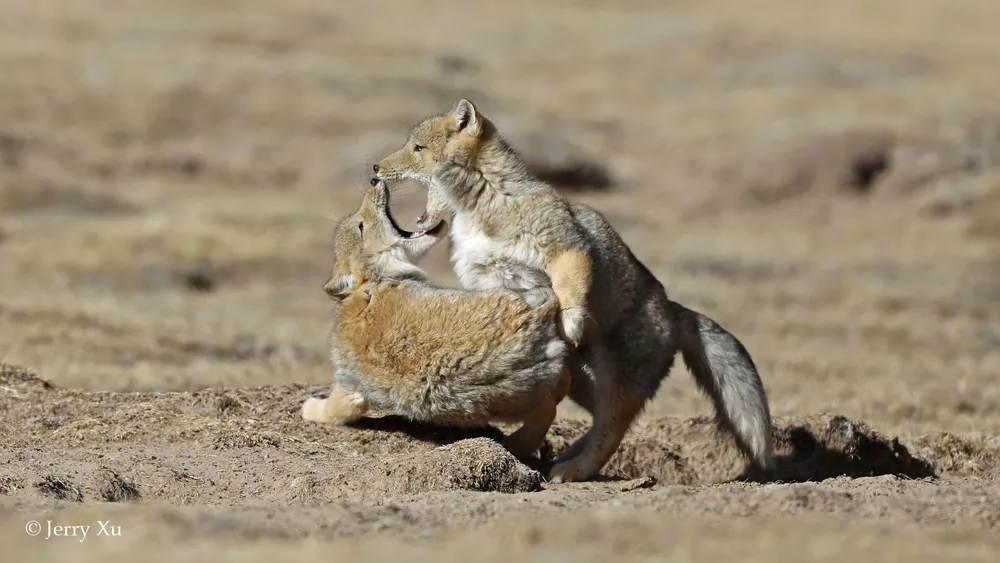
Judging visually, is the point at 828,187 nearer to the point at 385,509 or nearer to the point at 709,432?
the point at 709,432

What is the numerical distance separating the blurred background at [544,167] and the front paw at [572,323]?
2.45 meters

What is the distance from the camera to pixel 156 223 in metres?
21.3

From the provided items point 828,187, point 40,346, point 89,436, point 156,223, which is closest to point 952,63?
point 828,187

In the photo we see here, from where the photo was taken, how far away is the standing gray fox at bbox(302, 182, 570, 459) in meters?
8.09

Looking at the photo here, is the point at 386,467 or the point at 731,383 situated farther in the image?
the point at 731,383

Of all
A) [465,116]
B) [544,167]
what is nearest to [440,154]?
[465,116]

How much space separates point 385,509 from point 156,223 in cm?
1585

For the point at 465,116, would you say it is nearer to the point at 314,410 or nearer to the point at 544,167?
the point at 314,410

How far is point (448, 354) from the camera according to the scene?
8.09 metres

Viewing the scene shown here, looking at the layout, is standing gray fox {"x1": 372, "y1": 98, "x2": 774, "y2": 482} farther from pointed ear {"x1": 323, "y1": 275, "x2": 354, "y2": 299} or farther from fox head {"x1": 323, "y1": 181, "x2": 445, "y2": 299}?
pointed ear {"x1": 323, "y1": 275, "x2": 354, "y2": 299}

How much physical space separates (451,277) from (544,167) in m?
9.67

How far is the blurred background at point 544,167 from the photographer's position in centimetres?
1488

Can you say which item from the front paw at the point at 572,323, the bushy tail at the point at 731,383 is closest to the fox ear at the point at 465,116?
the front paw at the point at 572,323

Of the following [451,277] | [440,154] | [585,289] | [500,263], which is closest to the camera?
[585,289]
